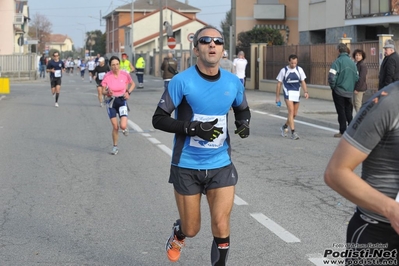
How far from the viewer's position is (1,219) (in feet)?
25.6

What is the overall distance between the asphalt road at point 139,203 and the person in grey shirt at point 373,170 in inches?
104

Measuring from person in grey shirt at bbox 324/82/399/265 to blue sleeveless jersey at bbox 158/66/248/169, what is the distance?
205cm

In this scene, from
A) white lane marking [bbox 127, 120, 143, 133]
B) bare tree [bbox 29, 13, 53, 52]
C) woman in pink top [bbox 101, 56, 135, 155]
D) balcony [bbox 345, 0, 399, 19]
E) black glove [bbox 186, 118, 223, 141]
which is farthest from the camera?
bare tree [bbox 29, 13, 53, 52]

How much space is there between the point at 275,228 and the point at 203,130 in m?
2.59

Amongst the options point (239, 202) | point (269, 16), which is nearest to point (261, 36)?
point (269, 16)

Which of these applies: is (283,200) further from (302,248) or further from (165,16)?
(165,16)

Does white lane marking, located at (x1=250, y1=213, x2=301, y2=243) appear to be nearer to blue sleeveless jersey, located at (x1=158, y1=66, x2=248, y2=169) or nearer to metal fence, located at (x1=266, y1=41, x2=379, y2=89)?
blue sleeveless jersey, located at (x1=158, y1=66, x2=248, y2=169)

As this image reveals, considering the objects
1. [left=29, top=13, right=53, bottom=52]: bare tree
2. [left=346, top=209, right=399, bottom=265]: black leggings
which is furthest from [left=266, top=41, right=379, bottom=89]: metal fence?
[left=29, top=13, right=53, bottom=52]: bare tree

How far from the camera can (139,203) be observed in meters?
8.61

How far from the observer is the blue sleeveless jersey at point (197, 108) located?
5145mm

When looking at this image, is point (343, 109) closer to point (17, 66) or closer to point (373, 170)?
point (373, 170)

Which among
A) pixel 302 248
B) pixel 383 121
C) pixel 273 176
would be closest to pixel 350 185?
pixel 383 121

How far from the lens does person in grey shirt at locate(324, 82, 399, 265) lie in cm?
303

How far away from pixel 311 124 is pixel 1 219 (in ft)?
38.7
